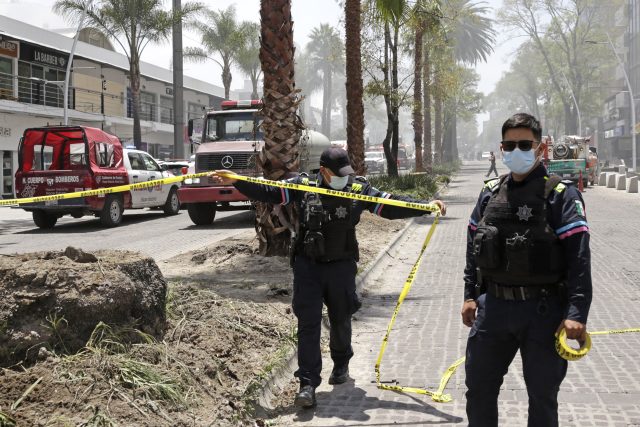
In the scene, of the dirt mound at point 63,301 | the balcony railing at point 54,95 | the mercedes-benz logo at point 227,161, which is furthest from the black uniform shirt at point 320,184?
the balcony railing at point 54,95

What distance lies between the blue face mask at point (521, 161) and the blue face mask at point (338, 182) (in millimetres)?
1709

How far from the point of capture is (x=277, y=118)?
34.7 ft

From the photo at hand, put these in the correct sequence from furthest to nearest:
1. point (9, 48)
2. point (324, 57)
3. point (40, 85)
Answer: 1. point (324, 57)
2. point (40, 85)
3. point (9, 48)

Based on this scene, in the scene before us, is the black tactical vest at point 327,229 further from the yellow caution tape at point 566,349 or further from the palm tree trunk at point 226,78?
the palm tree trunk at point 226,78

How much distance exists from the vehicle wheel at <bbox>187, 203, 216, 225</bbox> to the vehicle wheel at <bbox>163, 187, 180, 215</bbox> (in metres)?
3.37

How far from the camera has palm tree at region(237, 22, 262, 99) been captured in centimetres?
5384

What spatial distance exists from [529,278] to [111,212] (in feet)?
50.6

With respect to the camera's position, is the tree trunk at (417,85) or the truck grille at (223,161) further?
the tree trunk at (417,85)

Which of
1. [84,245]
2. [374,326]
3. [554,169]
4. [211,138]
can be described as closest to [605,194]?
[554,169]

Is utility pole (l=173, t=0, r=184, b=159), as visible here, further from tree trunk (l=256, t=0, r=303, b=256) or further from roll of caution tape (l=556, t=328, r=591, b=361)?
roll of caution tape (l=556, t=328, r=591, b=361)

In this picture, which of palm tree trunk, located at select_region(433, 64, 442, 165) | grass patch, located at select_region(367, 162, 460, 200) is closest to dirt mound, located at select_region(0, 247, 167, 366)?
grass patch, located at select_region(367, 162, 460, 200)

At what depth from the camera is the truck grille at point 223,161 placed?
55.7ft

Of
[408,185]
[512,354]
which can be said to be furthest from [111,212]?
[512,354]

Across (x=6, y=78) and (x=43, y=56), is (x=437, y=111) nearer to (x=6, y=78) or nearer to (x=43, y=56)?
(x=43, y=56)
